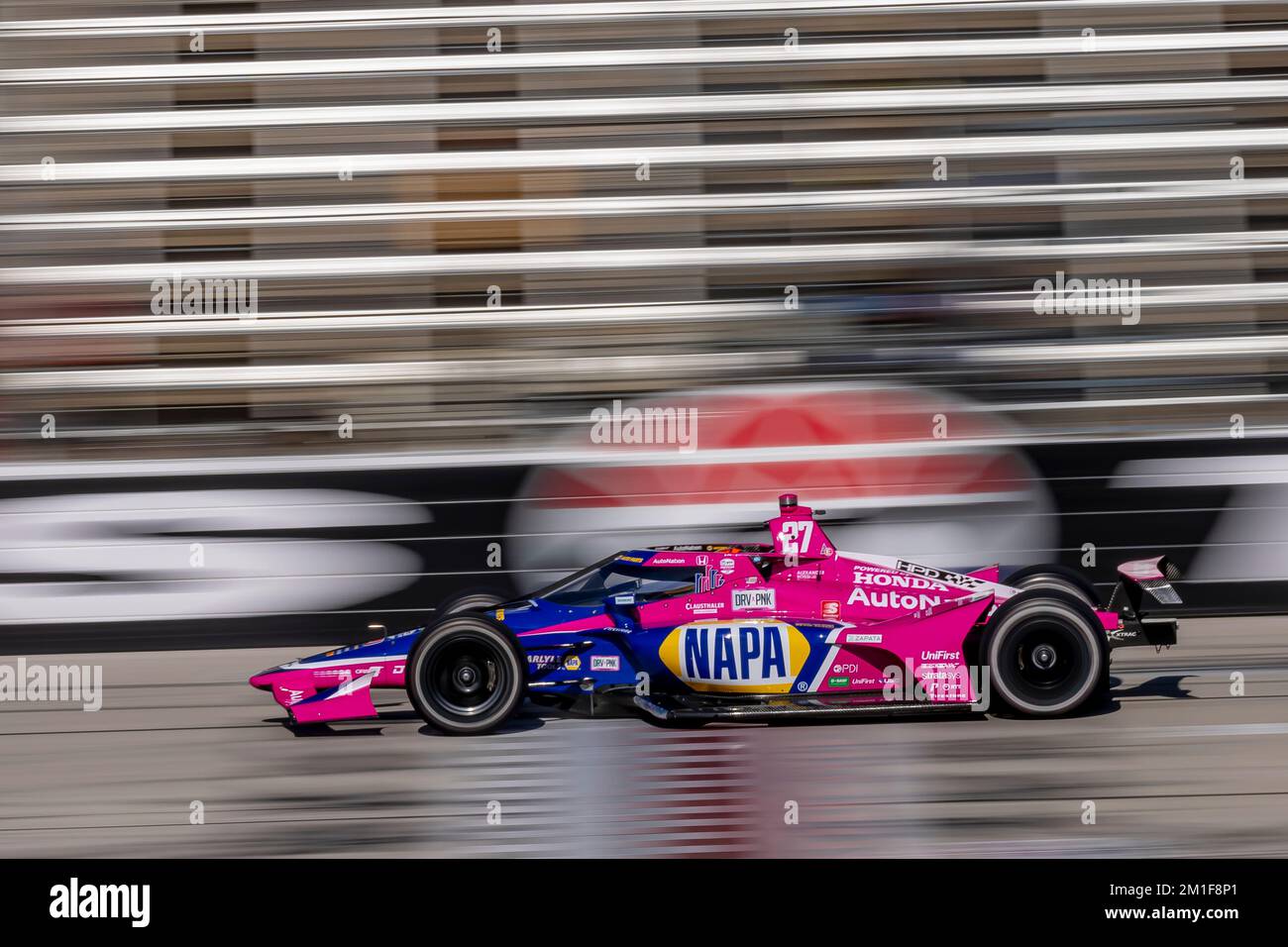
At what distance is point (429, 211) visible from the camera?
9078 millimetres

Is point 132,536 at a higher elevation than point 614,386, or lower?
lower

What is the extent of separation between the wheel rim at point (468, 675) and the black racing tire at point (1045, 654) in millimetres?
1928

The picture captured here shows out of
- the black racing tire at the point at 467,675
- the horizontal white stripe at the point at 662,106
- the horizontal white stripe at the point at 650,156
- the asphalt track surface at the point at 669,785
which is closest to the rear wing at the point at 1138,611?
the asphalt track surface at the point at 669,785

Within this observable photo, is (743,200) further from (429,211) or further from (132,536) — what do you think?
(132,536)

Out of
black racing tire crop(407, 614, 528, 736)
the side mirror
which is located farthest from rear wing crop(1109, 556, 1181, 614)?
black racing tire crop(407, 614, 528, 736)

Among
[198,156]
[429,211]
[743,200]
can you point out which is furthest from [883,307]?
[198,156]

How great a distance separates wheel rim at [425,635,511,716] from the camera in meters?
5.20

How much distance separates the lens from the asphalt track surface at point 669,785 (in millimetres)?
4070

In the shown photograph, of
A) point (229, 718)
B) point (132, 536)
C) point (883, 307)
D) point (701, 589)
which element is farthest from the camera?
point (883, 307)

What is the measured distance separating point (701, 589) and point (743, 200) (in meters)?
4.41

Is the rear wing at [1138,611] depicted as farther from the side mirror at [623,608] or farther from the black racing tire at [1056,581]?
the side mirror at [623,608]

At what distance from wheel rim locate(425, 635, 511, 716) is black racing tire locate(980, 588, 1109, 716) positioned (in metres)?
1.93

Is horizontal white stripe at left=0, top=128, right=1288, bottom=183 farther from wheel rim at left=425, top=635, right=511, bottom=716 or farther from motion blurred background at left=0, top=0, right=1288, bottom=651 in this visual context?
wheel rim at left=425, top=635, right=511, bottom=716

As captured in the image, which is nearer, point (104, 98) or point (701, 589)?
point (701, 589)
